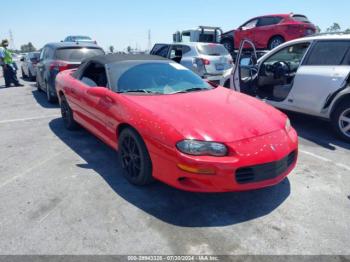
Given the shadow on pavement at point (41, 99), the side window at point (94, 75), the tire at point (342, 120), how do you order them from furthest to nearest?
the shadow on pavement at point (41, 99), the tire at point (342, 120), the side window at point (94, 75)

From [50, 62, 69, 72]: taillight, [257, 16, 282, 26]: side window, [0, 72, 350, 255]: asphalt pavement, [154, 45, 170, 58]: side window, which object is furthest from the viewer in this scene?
[257, 16, 282, 26]: side window

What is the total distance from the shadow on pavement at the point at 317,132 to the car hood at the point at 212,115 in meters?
1.84

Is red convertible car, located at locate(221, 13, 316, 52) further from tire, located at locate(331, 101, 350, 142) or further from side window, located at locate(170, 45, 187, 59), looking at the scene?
tire, located at locate(331, 101, 350, 142)

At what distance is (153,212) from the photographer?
2941mm

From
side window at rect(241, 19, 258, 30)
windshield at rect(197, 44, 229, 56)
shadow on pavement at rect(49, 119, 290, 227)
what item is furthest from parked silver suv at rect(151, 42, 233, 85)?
shadow on pavement at rect(49, 119, 290, 227)

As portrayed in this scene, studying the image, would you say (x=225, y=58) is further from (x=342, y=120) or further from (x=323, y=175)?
(x=323, y=175)

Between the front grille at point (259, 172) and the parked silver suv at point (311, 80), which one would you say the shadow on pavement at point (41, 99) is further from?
the front grille at point (259, 172)

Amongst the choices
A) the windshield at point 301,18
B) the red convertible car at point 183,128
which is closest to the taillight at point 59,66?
the red convertible car at point 183,128

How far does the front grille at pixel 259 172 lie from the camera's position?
277cm

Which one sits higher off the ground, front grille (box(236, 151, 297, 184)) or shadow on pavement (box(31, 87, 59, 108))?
front grille (box(236, 151, 297, 184))

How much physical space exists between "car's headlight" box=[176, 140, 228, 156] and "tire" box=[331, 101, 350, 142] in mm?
3009

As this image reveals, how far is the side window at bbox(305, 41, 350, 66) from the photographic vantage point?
4898 mm

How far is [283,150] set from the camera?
2.98m

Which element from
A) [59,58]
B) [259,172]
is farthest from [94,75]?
[59,58]
